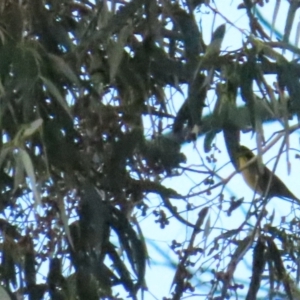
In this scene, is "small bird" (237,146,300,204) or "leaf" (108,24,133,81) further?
"small bird" (237,146,300,204)

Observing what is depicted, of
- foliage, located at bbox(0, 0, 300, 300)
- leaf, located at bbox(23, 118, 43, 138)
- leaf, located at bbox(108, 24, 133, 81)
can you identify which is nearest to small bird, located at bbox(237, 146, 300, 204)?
foliage, located at bbox(0, 0, 300, 300)

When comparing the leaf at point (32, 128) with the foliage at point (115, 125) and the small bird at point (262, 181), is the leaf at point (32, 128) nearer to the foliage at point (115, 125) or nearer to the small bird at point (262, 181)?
the foliage at point (115, 125)

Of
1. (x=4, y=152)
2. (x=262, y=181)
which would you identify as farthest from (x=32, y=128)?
(x=262, y=181)

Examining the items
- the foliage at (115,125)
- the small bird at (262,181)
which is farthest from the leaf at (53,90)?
the small bird at (262,181)

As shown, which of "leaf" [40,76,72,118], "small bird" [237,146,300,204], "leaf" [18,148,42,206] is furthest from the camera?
"small bird" [237,146,300,204]

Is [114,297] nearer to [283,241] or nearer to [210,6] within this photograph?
[283,241]

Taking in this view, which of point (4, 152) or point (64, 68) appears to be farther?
point (64, 68)

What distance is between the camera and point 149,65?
1.36m

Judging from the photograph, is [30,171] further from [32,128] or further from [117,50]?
[117,50]

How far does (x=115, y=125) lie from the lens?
1358 mm

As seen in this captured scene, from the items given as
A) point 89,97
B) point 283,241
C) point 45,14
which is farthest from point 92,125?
point 283,241

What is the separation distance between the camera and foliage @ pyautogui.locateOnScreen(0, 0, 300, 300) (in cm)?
126

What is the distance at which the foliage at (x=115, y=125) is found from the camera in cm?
126

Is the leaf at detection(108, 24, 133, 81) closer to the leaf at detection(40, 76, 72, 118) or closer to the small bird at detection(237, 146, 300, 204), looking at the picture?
the leaf at detection(40, 76, 72, 118)
